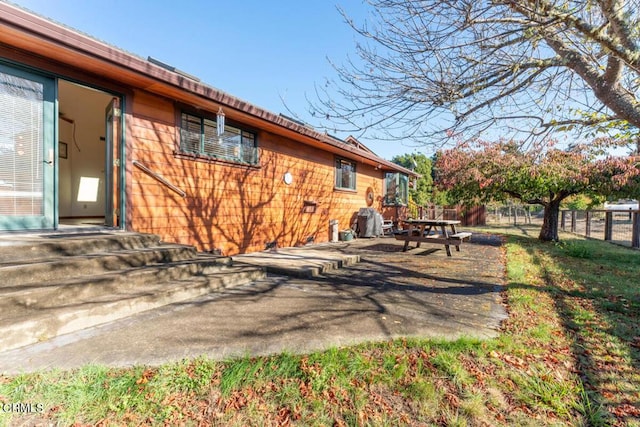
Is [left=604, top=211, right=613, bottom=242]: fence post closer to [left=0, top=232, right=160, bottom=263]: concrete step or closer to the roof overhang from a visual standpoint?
the roof overhang

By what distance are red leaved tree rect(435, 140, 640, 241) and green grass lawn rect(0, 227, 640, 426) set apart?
19.0 ft

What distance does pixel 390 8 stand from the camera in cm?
308

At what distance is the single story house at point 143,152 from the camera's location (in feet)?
11.3

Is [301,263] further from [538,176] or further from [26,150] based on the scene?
[538,176]

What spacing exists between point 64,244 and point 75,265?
458 millimetres

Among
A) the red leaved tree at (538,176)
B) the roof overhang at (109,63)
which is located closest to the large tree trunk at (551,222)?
the red leaved tree at (538,176)

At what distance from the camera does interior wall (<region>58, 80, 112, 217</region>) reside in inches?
236

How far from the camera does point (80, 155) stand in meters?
6.72

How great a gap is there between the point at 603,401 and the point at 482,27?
3.58 meters

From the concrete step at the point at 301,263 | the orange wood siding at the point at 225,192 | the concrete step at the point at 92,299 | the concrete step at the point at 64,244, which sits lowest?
the concrete step at the point at 301,263

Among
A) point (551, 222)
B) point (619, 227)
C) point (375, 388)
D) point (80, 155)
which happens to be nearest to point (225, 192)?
point (80, 155)

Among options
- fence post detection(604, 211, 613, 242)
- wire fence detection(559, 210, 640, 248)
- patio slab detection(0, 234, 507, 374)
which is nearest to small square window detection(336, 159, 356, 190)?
patio slab detection(0, 234, 507, 374)

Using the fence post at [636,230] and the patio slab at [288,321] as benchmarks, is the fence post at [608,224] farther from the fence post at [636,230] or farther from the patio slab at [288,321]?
the patio slab at [288,321]

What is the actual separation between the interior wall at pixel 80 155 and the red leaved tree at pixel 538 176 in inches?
325
